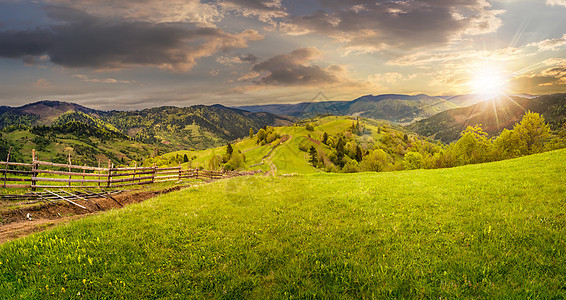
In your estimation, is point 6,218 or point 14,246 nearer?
point 14,246

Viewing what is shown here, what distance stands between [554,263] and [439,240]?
2.68 m

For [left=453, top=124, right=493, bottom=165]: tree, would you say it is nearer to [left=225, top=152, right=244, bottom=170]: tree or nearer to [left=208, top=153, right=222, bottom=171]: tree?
[left=208, top=153, right=222, bottom=171]: tree

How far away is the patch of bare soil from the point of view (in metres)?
11.5

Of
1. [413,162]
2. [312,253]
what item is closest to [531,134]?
[413,162]

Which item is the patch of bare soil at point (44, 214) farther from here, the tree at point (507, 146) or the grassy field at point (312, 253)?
the tree at point (507, 146)

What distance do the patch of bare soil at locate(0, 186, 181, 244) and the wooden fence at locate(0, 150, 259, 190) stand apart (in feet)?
10.1

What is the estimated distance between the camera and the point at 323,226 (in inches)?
388

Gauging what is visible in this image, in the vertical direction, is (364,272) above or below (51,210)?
above

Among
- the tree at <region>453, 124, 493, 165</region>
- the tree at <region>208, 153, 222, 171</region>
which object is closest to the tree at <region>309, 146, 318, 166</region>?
the tree at <region>208, 153, 222, 171</region>

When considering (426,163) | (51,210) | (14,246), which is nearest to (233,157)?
(426,163)

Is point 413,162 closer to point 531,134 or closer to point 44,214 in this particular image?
point 531,134

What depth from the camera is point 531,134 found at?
181 ft

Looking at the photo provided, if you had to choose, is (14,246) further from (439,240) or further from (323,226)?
(439,240)

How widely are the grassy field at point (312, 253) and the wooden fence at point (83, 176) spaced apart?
28.0 feet
